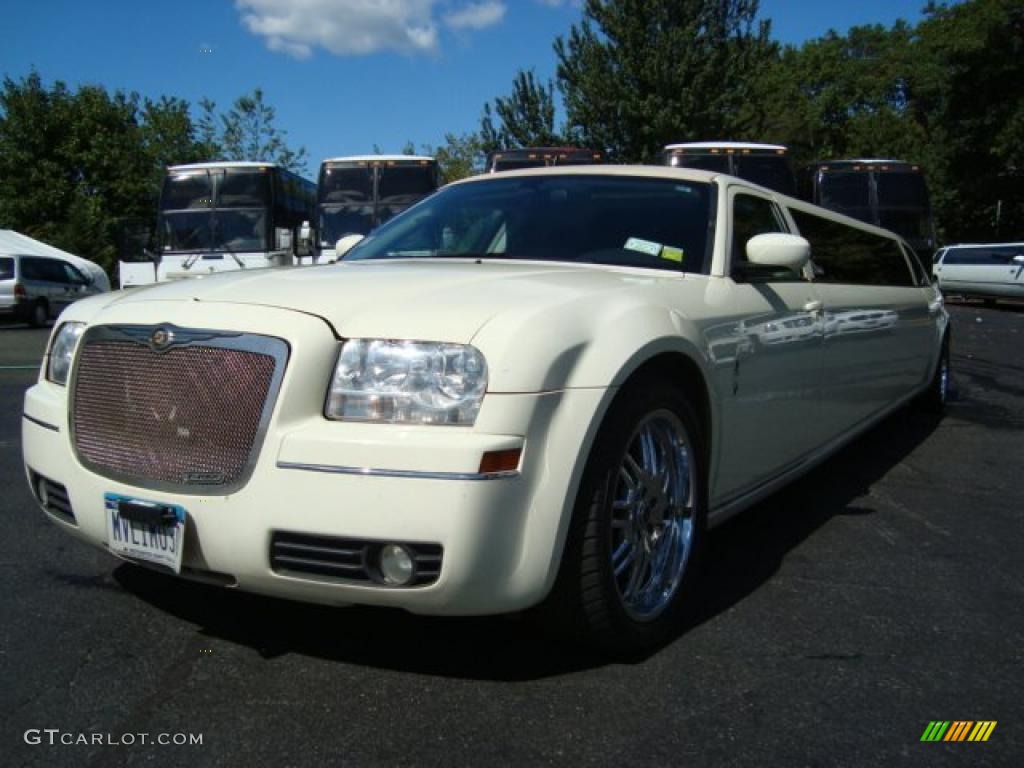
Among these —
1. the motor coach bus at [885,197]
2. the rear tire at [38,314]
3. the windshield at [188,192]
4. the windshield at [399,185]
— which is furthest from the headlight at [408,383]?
the rear tire at [38,314]

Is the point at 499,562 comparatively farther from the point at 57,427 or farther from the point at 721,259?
the point at 721,259

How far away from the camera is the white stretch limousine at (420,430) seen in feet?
7.84

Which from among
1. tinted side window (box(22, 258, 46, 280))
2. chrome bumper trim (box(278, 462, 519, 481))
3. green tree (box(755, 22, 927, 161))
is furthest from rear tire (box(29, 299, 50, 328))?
green tree (box(755, 22, 927, 161))

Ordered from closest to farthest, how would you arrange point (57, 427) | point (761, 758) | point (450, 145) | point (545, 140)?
1. point (761, 758)
2. point (57, 427)
3. point (545, 140)
4. point (450, 145)

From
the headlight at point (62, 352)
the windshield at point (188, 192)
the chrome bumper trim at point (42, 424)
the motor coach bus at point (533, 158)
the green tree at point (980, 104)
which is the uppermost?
the green tree at point (980, 104)

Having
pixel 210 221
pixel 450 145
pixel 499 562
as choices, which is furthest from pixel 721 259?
pixel 450 145

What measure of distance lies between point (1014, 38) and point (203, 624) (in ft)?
119

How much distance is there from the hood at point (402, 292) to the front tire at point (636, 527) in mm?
A: 440

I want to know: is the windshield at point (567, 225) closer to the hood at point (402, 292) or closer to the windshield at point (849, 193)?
the hood at point (402, 292)

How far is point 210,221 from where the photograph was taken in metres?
16.5

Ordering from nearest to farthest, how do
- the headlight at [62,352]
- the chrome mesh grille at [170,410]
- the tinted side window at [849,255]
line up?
the chrome mesh grille at [170,410], the headlight at [62,352], the tinted side window at [849,255]

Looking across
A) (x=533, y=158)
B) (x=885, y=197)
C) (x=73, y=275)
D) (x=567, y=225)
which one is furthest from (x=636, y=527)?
(x=73, y=275)

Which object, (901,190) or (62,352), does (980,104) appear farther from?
(62,352)

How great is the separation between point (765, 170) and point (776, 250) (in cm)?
1310
